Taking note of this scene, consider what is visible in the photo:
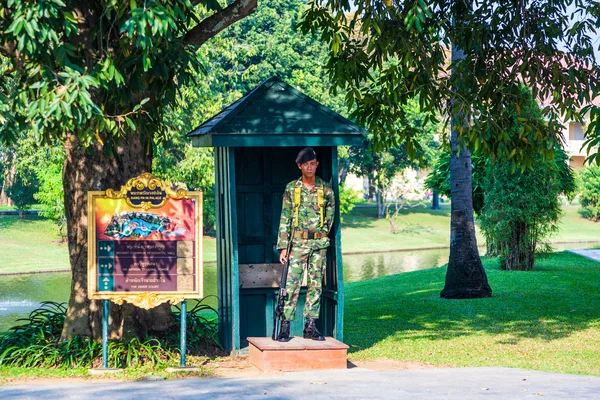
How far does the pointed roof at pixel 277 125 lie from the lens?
10.2 metres

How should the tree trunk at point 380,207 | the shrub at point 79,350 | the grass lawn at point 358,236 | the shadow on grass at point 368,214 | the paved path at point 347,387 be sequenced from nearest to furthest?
the paved path at point 347,387 < the shrub at point 79,350 < the grass lawn at point 358,236 < the shadow on grass at point 368,214 < the tree trunk at point 380,207

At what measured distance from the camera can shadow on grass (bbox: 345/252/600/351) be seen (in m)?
12.6

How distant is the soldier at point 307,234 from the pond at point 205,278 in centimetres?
873

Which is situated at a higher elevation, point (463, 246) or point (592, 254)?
point (463, 246)

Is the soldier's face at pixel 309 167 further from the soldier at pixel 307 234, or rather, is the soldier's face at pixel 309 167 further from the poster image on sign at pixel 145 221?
the poster image on sign at pixel 145 221

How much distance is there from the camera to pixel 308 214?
10281mm

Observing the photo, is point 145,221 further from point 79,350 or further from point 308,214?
point 308,214

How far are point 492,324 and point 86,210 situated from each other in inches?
236

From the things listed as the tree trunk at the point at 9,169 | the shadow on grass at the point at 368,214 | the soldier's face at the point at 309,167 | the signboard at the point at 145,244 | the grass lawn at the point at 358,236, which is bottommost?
the grass lawn at the point at 358,236

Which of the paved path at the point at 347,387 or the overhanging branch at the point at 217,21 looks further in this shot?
the overhanging branch at the point at 217,21

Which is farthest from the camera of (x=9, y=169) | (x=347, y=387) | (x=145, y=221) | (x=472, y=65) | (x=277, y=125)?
(x=9, y=169)

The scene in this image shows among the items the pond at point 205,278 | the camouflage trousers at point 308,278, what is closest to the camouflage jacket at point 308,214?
the camouflage trousers at point 308,278

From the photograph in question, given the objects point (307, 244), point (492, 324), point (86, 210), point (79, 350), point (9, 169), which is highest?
point (9, 169)

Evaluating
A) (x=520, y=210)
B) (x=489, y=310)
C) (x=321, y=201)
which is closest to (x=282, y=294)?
(x=321, y=201)
